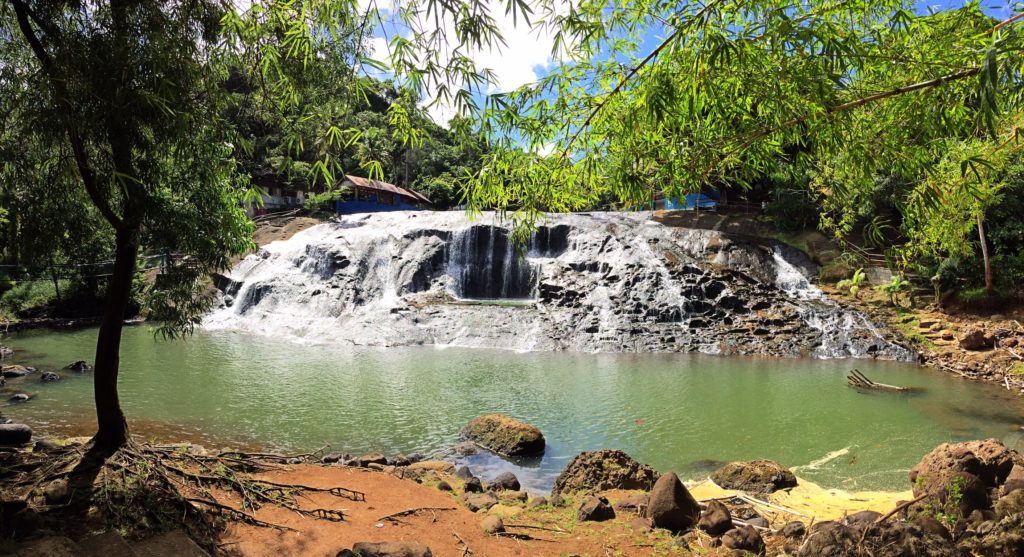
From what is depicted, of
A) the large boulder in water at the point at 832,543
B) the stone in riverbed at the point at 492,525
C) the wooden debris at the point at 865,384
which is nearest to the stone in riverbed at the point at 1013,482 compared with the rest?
the large boulder in water at the point at 832,543

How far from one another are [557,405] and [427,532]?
267 inches

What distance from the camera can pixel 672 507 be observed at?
5020 millimetres

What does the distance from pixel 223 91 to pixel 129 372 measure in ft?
39.2

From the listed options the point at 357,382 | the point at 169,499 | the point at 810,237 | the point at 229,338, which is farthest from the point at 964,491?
the point at 810,237

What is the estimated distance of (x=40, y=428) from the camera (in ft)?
30.2

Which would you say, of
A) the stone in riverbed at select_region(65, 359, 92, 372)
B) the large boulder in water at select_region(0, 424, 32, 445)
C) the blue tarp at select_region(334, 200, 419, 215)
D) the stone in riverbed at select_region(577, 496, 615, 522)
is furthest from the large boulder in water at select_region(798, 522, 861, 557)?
the blue tarp at select_region(334, 200, 419, 215)

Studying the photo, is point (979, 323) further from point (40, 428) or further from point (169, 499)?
point (40, 428)

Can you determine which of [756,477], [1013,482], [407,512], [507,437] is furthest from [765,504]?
[507,437]

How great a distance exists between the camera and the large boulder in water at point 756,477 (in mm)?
6875

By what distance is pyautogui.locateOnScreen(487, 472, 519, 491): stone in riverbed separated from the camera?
22.7ft

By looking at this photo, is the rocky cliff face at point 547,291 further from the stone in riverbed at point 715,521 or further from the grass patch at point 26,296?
the stone in riverbed at point 715,521

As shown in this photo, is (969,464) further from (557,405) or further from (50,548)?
(557,405)

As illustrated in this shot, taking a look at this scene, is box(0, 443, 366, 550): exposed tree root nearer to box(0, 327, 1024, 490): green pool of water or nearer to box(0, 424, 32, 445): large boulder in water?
box(0, 424, 32, 445): large boulder in water

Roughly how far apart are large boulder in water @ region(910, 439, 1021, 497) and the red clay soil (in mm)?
2489
